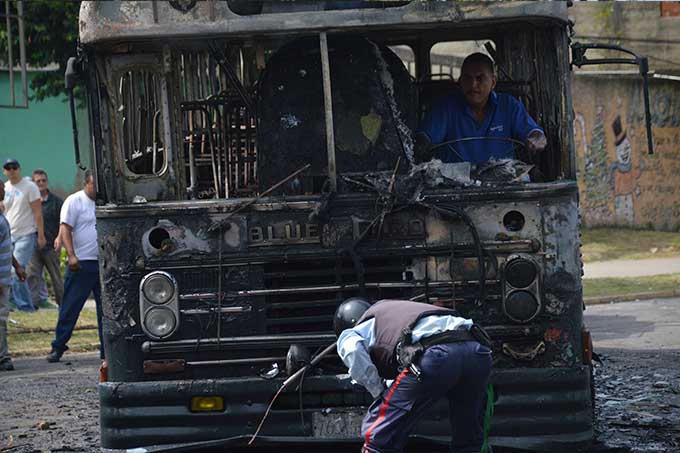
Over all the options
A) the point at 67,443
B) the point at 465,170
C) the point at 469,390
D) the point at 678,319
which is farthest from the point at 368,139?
the point at 678,319

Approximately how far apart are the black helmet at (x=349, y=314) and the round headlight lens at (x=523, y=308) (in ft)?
2.60

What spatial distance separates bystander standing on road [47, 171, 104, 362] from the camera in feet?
38.3

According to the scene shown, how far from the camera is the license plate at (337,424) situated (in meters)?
6.18

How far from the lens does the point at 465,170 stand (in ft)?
21.3

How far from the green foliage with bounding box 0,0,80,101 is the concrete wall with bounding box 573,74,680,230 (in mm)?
9956

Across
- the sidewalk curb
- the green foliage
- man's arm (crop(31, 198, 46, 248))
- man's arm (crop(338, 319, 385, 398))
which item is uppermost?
the green foliage

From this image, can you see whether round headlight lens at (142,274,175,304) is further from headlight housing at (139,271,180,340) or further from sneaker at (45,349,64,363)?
sneaker at (45,349,64,363)

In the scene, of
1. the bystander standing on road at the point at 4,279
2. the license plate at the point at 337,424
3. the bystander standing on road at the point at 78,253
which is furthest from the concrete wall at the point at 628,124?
the license plate at the point at 337,424

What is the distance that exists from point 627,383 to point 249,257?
4245mm

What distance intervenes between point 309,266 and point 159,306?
78 cm

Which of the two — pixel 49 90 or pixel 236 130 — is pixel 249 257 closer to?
pixel 236 130

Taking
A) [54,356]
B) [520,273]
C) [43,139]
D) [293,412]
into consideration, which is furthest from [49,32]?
[520,273]

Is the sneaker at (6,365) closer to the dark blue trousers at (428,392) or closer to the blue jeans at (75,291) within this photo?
the blue jeans at (75,291)

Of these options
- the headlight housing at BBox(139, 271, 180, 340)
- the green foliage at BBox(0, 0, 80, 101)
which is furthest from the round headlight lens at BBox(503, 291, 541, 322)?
the green foliage at BBox(0, 0, 80, 101)
